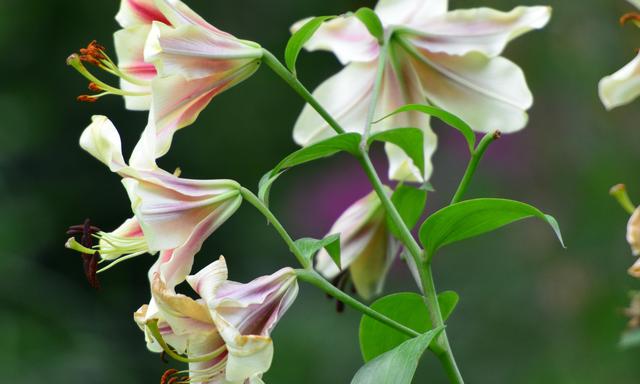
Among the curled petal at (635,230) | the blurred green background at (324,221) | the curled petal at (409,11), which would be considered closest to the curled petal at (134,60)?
the curled petal at (409,11)

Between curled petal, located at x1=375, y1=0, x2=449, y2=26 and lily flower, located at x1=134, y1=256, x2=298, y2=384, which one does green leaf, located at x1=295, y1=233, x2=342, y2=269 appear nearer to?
lily flower, located at x1=134, y1=256, x2=298, y2=384

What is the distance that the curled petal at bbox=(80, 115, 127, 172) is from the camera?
1.96ft

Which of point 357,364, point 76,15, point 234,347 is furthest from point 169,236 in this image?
point 76,15

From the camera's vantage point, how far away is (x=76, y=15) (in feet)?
9.34

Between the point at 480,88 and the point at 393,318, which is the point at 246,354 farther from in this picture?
the point at 480,88

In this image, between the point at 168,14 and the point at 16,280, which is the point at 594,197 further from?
the point at 168,14

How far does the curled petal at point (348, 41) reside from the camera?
2.63ft

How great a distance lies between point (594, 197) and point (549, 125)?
1.00 feet

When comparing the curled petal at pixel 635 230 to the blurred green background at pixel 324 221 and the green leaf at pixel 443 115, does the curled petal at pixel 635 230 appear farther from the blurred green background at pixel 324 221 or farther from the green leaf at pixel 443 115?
the blurred green background at pixel 324 221

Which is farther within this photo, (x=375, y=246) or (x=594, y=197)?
(x=594, y=197)

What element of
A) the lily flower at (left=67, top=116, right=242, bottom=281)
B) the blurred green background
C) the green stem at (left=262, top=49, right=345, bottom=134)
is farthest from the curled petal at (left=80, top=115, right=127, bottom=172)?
the blurred green background

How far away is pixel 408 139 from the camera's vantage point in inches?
27.1

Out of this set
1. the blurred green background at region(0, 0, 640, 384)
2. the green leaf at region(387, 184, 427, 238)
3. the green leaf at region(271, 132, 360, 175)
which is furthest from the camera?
the blurred green background at region(0, 0, 640, 384)

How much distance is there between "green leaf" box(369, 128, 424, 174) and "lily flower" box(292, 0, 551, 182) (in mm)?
39
